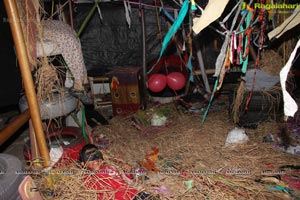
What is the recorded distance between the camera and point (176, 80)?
4320 millimetres

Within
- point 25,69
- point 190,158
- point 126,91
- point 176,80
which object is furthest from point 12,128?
point 176,80

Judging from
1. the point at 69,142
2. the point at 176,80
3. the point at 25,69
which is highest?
the point at 25,69

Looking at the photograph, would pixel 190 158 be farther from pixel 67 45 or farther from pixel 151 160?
pixel 67 45

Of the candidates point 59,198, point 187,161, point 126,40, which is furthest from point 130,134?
point 126,40

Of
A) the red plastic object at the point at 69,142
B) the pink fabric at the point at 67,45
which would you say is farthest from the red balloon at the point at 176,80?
the red plastic object at the point at 69,142

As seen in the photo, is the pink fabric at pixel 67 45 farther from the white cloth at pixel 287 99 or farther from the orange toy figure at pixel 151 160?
the white cloth at pixel 287 99

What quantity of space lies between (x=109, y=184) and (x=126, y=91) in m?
2.26

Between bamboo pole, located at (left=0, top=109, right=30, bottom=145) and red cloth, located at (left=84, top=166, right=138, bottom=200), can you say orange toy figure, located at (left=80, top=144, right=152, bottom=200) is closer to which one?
red cloth, located at (left=84, top=166, right=138, bottom=200)

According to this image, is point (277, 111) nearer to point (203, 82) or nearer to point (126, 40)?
point (203, 82)

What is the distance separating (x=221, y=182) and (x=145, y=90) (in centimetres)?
263

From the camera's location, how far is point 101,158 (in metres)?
2.34

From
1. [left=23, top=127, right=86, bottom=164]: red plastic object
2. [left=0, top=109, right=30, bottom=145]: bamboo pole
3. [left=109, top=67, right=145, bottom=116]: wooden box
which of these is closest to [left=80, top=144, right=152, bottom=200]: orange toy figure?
[left=23, top=127, right=86, bottom=164]: red plastic object

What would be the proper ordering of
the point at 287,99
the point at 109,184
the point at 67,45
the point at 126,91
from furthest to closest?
1. the point at 126,91
2. the point at 67,45
3. the point at 109,184
4. the point at 287,99

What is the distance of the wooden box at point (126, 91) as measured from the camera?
4.09m
